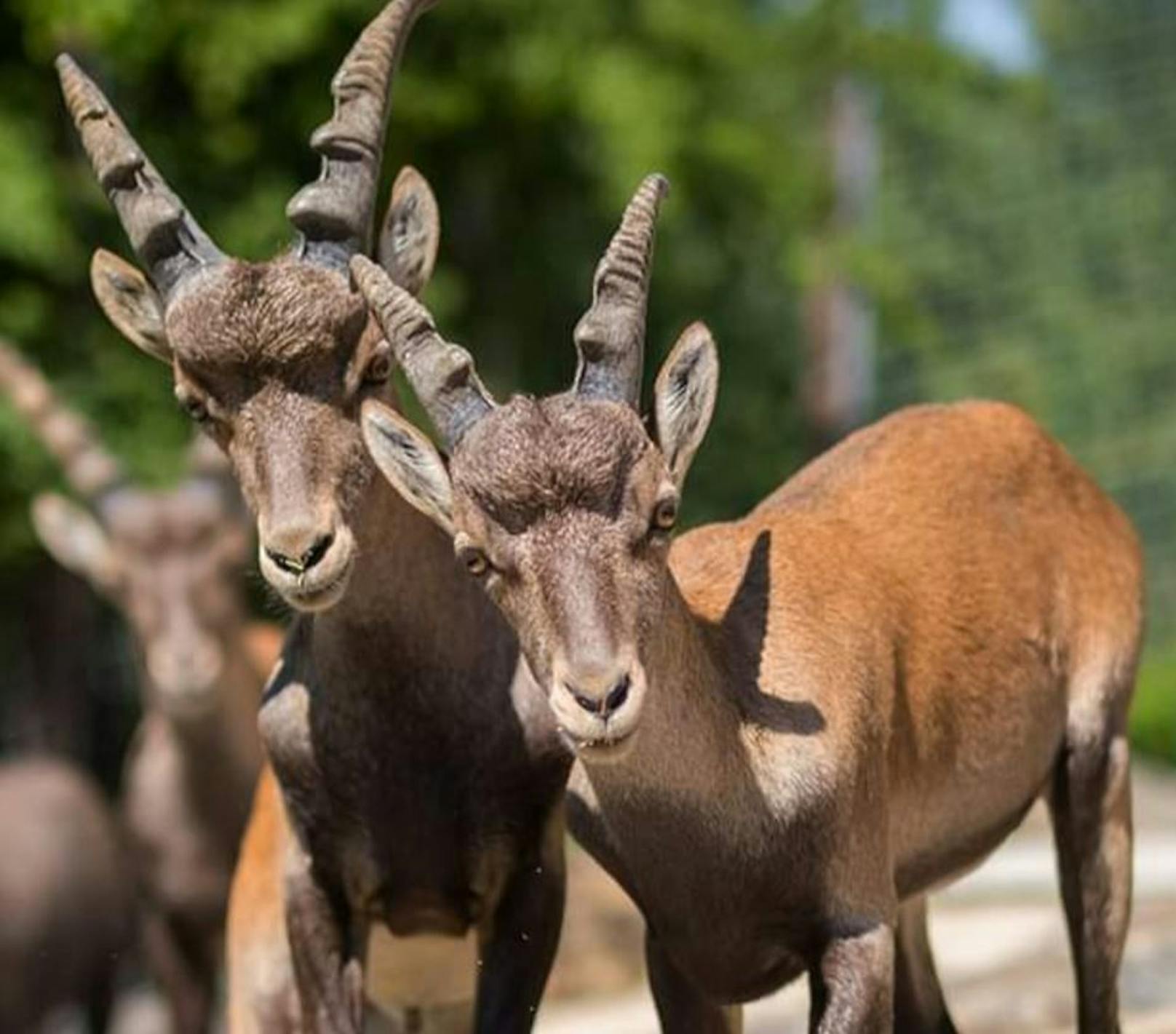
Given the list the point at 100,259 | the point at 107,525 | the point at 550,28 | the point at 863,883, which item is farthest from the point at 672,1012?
the point at 550,28

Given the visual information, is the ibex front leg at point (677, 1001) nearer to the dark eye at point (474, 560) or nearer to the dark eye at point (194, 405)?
the dark eye at point (474, 560)

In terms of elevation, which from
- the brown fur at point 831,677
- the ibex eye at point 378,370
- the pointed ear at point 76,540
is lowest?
the pointed ear at point 76,540

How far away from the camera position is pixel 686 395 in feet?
19.9

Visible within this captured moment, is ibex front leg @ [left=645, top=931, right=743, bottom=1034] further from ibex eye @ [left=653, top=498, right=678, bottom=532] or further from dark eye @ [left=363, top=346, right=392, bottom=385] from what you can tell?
dark eye @ [left=363, top=346, right=392, bottom=385]

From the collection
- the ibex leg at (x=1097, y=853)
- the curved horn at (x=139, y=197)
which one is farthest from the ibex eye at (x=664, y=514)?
the ibex leg at (x=1097, y=853)

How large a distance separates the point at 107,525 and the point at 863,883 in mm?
6222

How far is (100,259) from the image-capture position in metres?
7.14

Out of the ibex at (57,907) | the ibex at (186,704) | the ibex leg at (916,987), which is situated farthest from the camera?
the ibex at (57,907)

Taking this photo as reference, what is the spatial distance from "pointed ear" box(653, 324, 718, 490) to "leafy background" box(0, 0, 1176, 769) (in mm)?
9426

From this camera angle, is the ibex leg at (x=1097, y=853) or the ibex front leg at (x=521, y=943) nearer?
the ibex front leg at (x=521, y=943)

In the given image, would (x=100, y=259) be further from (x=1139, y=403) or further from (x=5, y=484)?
(x=1139, y=403)

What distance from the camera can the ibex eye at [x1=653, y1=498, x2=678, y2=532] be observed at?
5.82 meters

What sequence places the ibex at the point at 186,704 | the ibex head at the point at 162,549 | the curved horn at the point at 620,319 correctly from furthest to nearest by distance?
the ibex at the point at 186,704, the ibex head at the point at 162,549, the curved horn at the point at 620,319

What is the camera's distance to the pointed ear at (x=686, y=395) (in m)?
6.04
